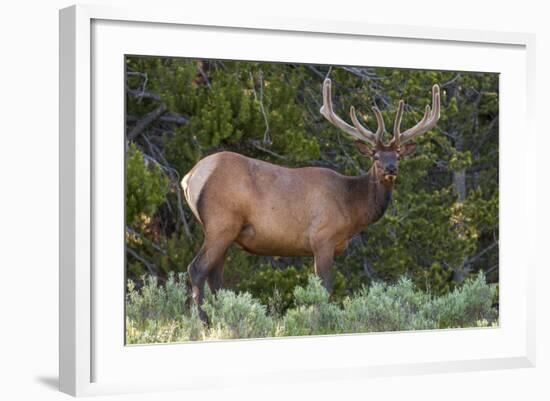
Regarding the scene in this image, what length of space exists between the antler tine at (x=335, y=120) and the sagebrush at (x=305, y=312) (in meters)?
1.38

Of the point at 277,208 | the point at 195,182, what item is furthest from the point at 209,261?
the point at 277,208

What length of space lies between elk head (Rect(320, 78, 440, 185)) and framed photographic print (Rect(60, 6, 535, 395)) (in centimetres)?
2

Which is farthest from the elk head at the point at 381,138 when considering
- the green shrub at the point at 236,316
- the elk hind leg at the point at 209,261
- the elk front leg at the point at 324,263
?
the green shrub at the point at 236,316

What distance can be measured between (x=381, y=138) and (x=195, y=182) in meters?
1.86

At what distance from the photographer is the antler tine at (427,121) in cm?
1292

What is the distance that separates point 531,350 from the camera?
13.0m

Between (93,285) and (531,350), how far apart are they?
4472 millimetres

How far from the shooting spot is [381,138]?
1280 cm

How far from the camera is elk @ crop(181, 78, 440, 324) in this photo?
12.2m

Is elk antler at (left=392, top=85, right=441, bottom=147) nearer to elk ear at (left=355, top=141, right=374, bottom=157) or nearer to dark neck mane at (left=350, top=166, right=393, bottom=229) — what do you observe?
elk ear at (left=355, top=141, right=374, bottom=157)

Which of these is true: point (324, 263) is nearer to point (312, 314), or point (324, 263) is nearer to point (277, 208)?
point (312, 314)

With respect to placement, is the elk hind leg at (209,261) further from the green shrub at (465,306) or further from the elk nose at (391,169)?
the green shrub at (465,306)

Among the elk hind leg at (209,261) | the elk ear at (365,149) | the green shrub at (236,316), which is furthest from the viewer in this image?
the elk ear at (365,149)

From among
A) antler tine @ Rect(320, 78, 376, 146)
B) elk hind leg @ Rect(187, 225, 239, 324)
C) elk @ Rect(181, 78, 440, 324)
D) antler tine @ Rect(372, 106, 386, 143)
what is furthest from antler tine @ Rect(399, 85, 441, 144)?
elk hind leg @ Rect(187, 225, 239, 324)
